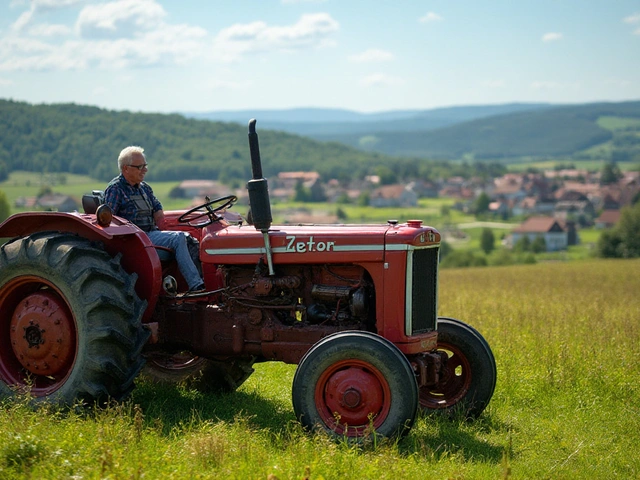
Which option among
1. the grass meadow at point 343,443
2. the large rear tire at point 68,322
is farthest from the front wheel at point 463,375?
the large rear tire at point 68,322

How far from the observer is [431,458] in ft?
17.8

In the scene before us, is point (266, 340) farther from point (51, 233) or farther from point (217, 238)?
point (51, 233)

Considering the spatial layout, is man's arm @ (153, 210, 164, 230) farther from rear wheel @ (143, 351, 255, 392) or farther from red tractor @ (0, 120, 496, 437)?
rear wheel @ (143, 351, 255, 392)

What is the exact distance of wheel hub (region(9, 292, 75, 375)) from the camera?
20.8 feet

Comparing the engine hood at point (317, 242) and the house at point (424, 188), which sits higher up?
the engine hood at point (317, 242)

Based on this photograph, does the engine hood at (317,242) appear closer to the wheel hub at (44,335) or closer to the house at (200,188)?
the wheel hub at (44,335)

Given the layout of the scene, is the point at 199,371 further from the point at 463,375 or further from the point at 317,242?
the point at 463,375

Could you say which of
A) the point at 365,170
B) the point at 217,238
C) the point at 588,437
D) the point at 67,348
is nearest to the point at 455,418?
the point at 588,437

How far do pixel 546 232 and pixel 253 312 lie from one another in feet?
289

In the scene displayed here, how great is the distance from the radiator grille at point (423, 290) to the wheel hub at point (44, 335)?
8.80 ft

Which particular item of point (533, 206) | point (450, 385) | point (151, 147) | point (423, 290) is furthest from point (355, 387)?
point (533, 206)

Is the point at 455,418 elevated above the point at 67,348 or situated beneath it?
situated beneath

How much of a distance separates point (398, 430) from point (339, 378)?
56 cm

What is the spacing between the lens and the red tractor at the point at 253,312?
5.89 metres
